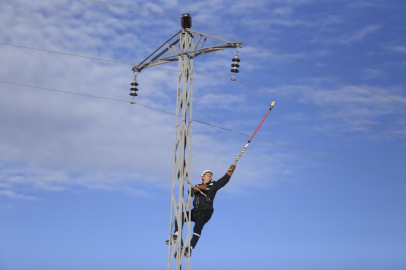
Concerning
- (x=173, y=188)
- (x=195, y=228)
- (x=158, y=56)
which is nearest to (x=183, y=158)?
(x=173, y=188)

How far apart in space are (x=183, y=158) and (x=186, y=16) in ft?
15.6

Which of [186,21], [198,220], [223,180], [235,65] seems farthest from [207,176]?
[186,21]

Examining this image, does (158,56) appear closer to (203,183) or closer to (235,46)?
(235,46)

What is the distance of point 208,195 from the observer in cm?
2362

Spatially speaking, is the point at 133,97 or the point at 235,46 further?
the point at 133,97

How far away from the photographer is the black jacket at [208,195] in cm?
2345

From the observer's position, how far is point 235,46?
23422mm

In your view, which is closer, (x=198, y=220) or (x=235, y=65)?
(x=198, y=220)

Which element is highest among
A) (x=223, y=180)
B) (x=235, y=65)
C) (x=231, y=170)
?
(x=235, y=65)

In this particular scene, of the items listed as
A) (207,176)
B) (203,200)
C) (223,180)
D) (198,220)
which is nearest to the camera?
(198,220)

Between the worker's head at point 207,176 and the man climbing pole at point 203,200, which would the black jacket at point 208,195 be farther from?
the worker's head at point 207,176

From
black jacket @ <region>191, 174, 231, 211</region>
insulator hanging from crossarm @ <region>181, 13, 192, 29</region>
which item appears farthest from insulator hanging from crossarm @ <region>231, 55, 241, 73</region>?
black jacket @ <region>191, 174, 231, 211</region>

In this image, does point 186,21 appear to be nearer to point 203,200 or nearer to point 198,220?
point 203,200

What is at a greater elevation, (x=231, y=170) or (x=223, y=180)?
(x=231, y=170)
